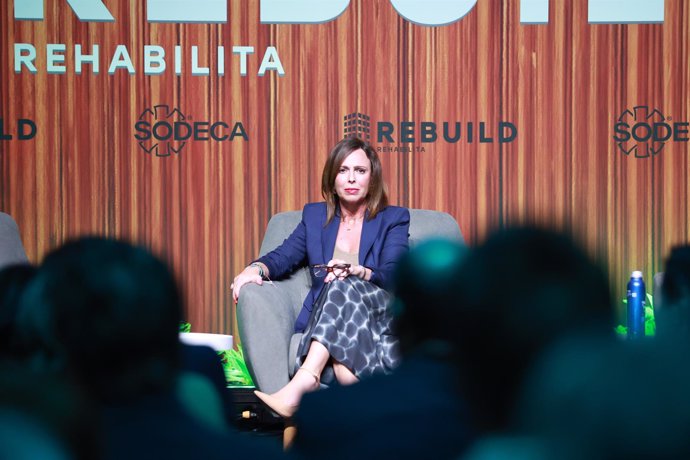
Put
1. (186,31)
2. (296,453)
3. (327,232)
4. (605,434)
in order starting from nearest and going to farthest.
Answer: (605,434) → (296,453) → (327,232) → (186,31)

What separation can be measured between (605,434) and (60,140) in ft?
13.4

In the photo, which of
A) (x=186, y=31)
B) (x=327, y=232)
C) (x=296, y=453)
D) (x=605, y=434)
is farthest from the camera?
(x=186, y=31)

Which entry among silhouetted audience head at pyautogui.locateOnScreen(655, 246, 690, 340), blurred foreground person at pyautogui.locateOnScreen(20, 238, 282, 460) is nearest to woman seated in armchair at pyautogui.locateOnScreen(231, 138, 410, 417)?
silhouetted audience head at pyautogui.locateOnScreen(655, 246, 690, 340)

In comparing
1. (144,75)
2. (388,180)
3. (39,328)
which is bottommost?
(39,328)

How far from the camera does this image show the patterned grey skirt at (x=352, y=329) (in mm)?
2613

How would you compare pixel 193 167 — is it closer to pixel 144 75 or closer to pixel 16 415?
pixel 144 75

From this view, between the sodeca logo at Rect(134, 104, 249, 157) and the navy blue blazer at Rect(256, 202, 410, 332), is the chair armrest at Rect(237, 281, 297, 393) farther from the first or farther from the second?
the sodeca logo at Rect(134, 104, 249, 157)

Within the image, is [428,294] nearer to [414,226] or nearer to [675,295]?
[675,295]

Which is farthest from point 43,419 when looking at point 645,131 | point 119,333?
point 645,131

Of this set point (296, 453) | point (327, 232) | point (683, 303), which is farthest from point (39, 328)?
point (327, 232)

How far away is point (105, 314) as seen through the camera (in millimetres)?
584

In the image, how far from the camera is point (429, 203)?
4199mm

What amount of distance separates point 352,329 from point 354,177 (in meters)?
0.87

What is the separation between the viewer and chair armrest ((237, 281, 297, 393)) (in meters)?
2.61
